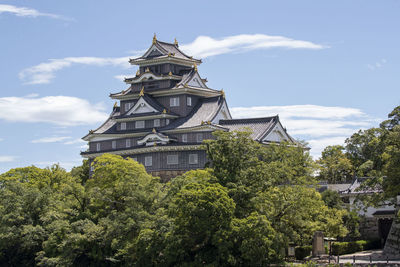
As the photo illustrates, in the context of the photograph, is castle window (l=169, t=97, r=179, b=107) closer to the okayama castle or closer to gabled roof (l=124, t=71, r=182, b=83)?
the okayama castle

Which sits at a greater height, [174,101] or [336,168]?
[174,101]

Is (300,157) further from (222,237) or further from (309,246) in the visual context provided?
(222,237)

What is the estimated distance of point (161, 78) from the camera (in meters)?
66.1

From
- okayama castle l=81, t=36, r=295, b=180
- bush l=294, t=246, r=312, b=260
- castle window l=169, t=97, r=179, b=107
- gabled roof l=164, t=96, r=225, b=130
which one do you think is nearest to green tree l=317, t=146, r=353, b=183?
okayama castle l=81, t=36, r=295, b=180

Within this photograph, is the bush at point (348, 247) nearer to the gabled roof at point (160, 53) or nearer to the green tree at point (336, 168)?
the green tree at point (336, 168)

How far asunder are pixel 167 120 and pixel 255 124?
9025 millimetres

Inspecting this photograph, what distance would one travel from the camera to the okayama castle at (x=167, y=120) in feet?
197

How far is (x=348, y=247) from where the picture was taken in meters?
49.3

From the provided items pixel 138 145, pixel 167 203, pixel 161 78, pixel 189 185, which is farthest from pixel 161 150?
pixel 189 185

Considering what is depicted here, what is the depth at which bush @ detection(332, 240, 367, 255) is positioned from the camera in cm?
4806

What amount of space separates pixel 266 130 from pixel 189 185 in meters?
22.5

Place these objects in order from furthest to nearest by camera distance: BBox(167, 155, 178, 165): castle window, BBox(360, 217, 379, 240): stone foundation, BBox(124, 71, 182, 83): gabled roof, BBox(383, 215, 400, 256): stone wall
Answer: BBox(124, 71, 182, 83): gabled roof, BBox(167, 155, 178, 165): castle window, BBox(360, 217, 379, 240): stone foundation, BBox(383, 215, 400, 256): stone wall

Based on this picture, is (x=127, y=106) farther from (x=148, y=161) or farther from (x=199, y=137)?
(x=199, y=137)

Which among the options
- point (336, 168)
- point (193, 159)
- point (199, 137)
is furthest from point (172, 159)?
point (336, 168)
